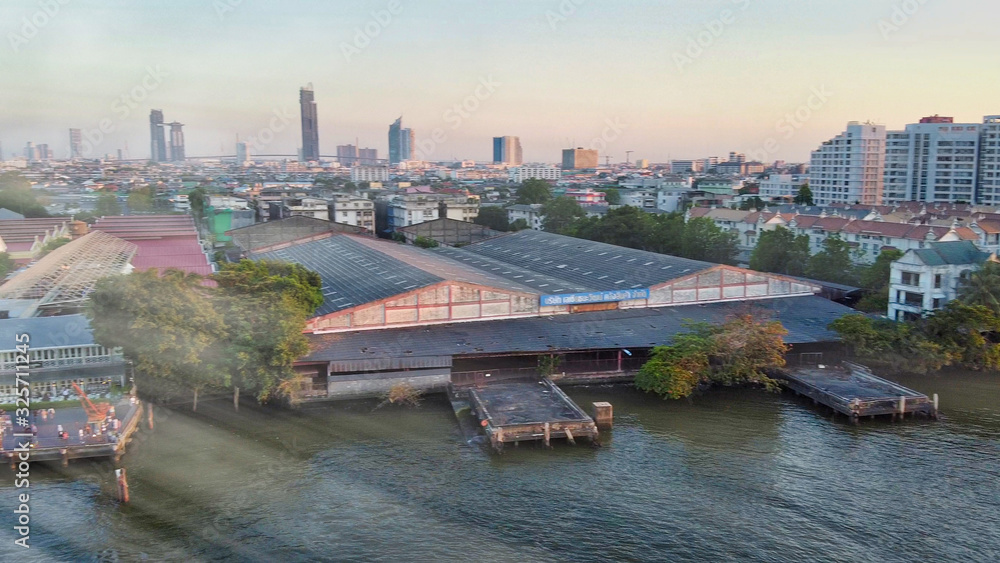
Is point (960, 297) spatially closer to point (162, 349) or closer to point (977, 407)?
point (977, 407)

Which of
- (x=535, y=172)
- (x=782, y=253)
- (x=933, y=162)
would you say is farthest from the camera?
(x=535, y=172)

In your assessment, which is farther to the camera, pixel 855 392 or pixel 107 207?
pixel 107 207

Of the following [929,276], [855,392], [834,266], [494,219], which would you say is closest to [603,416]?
[855,392]

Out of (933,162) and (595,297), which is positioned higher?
(933,162)

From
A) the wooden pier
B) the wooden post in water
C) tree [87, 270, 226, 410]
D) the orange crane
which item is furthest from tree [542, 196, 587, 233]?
the orange crane

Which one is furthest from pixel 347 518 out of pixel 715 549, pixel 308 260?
pixel 308 260

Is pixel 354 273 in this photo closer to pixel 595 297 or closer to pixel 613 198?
pixel 595 297

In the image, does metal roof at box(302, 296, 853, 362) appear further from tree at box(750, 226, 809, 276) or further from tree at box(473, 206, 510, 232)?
tree at box(473, 206, 510, 232)
